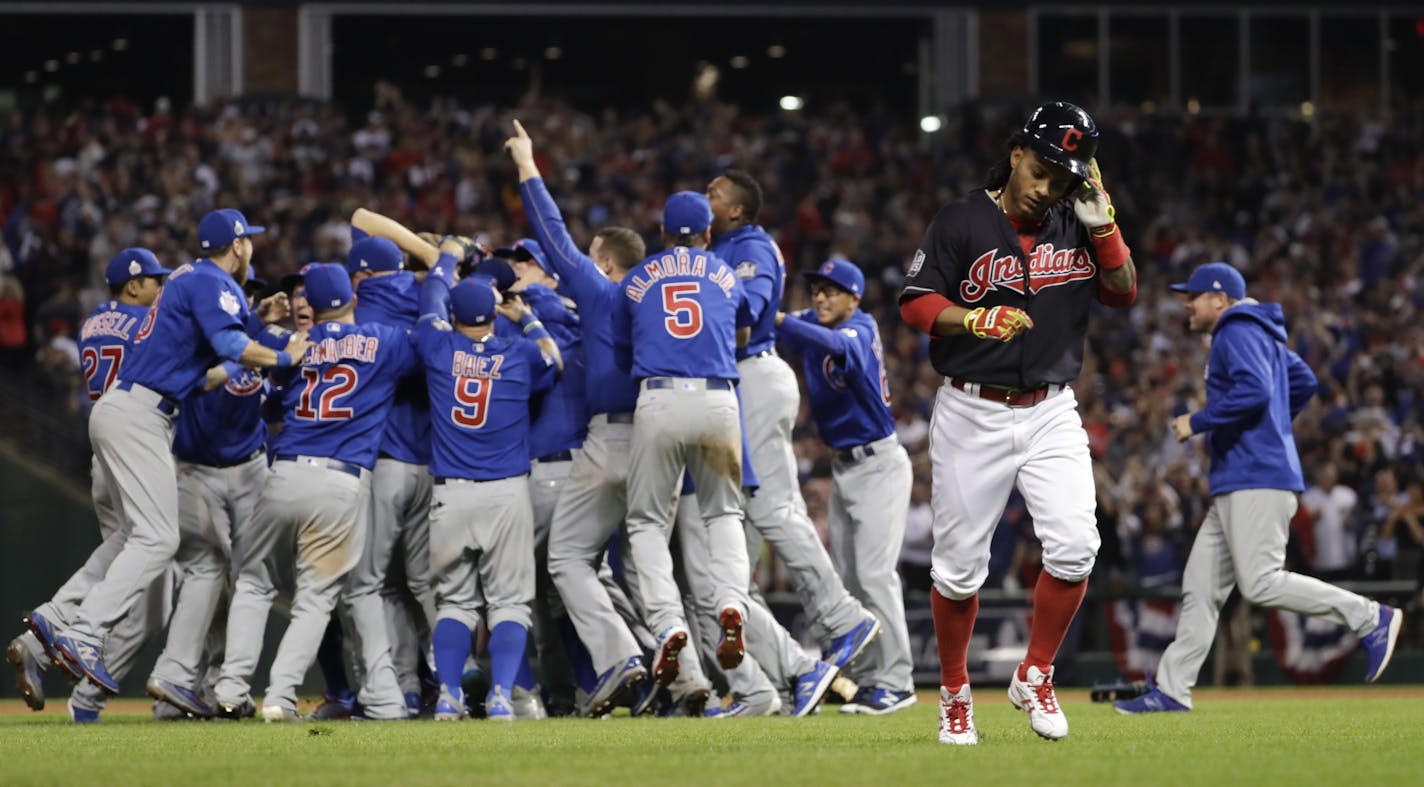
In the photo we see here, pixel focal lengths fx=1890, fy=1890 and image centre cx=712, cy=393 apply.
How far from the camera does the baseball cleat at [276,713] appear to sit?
9062mm

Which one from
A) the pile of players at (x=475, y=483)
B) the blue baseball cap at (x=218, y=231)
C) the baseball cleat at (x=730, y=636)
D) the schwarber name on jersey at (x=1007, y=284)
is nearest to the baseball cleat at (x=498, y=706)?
the pile of players at (x=475, y=483)

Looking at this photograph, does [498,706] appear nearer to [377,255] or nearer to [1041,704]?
[377,255]

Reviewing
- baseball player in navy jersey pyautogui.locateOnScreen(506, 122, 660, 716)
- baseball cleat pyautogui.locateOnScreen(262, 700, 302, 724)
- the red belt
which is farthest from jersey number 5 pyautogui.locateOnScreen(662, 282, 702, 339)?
baseball cleat pyautogui.locateOnScreen(262, 700, 302, 724)

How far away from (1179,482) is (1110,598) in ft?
7.07

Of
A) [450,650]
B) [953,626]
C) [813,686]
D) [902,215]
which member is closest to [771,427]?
[813,686]

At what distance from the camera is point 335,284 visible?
969 cm

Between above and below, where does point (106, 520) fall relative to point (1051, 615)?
above

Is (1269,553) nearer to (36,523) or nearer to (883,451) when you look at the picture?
(883,451)

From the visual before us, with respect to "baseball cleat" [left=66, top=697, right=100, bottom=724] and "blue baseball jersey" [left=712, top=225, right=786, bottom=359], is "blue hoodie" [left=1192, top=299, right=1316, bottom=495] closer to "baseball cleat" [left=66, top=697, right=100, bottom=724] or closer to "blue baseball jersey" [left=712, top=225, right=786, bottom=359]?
"blue baseball jersey" [left=712, top=225, right=786, bottom=359]

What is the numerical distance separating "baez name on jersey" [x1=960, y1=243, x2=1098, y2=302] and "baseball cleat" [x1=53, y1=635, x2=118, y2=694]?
→ 4684 mm

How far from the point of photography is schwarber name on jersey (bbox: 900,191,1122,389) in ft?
22.5

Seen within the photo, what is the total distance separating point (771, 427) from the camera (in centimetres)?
1019

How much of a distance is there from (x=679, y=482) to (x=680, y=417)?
39 centimetres

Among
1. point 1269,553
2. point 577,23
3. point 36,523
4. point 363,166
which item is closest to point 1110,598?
point 1269,553
